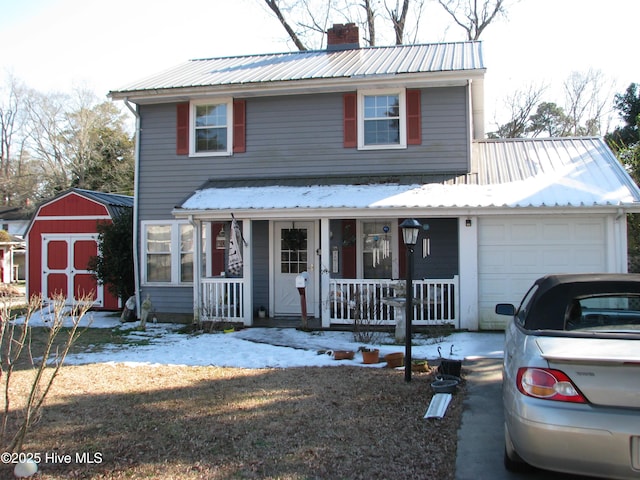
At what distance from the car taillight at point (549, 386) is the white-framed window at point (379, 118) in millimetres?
8531

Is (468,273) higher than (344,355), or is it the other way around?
(468,273)

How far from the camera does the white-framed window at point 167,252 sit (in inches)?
480

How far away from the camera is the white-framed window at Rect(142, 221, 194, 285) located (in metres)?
12.2

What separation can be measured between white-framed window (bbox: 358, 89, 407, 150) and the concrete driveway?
6128 mm

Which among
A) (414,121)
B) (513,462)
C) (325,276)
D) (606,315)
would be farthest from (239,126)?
(513,462)

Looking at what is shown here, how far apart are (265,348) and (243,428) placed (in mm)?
3893

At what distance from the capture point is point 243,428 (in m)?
4.77

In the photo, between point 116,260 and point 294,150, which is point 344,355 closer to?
point 294,150

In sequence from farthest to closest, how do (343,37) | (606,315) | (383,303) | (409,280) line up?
(343,37)
(383,303)
(409,280)
(606,315)

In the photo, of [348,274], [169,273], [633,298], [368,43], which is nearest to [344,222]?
[348,274]

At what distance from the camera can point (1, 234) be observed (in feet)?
76.0

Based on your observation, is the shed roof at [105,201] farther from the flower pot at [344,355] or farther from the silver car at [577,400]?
the silver car at [577,400]

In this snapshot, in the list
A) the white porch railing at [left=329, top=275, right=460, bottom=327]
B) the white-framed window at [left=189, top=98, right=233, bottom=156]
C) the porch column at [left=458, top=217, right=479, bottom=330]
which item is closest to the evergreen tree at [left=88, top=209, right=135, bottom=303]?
the white-framed window at [left=189, top=98, right=233, bottom=156]

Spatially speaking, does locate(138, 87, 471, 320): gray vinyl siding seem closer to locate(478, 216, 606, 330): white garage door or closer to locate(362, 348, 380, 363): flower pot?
locate(478, 216, 606, 330): white garage door
